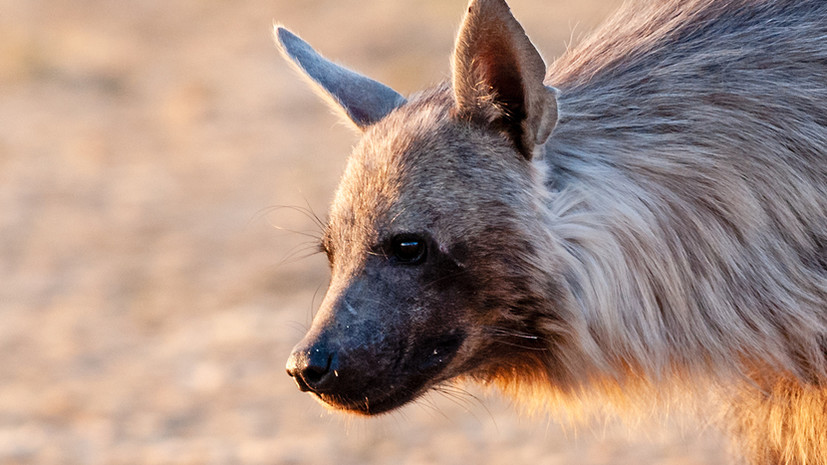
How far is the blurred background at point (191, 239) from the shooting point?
561 centimetres

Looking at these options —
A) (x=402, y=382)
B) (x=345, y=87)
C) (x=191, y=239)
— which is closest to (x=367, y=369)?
(x=402, y=382)

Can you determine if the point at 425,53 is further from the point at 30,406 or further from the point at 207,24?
the point at 30,406

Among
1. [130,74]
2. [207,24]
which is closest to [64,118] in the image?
[130,74]

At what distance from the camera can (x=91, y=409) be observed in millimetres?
6203

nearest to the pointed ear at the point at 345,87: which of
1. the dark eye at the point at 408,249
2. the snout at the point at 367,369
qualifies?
the dark eye at the point at 408,249

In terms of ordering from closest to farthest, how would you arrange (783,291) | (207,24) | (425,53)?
1. (783,291)
2. (425,53)
3. (207,24)

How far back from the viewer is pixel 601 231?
134 inches

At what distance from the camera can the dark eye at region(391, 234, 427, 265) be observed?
3.44 m

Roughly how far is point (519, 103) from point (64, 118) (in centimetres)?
847

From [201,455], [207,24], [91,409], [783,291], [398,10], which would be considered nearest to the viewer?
[783,291]

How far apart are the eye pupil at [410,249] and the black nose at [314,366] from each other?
352mm

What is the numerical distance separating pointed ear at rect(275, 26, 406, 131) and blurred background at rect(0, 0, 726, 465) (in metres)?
0.60

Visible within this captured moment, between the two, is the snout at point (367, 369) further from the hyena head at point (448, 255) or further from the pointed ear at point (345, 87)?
the pointed ear at point (345, 87)

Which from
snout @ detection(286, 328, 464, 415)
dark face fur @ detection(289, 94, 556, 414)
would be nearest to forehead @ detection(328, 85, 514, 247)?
dark face fur @ detection(289, 94, 556, 414)
